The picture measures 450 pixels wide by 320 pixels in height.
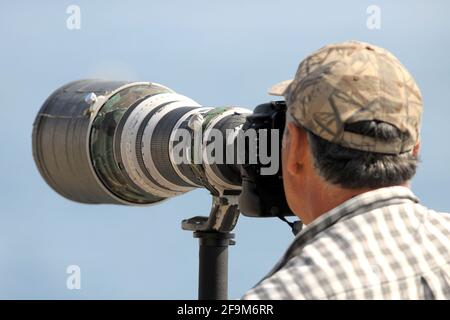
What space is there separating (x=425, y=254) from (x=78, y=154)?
4040mm

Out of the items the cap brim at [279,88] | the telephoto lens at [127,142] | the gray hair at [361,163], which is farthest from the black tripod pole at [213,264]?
the gray hair at [361,163]

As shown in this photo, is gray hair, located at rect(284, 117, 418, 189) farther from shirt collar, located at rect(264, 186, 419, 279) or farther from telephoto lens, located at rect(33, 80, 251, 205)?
telephoto lens, located at rect(33, 80, 251, 205)

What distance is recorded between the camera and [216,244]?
19.7 feet

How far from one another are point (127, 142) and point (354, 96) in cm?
355

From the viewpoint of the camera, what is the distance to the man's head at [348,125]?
3035 millimetres

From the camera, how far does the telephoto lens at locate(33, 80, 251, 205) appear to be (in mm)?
5941

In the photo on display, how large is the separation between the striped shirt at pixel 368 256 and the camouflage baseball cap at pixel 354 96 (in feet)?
0.55

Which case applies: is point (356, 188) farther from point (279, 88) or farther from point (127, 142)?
point (127, 142)

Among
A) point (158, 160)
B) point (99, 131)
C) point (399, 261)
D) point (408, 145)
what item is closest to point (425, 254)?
point (399, 261)

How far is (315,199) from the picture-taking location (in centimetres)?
311

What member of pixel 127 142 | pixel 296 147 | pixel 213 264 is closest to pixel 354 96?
pixel 296 147

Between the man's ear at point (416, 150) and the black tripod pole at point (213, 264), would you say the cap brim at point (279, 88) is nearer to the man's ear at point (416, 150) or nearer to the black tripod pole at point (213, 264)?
the man's ear at point (416, 150)
